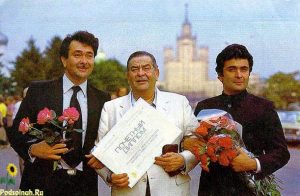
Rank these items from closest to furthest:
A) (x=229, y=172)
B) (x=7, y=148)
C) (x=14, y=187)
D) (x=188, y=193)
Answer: (x=229, y=172), (x=188, y=193), (x=14, y=187), (x=7, y=148)

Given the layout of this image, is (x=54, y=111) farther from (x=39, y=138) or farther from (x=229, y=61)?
(x=229, y=61)

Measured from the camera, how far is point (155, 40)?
96.5 inches

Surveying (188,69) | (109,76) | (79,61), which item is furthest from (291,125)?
(79,61)

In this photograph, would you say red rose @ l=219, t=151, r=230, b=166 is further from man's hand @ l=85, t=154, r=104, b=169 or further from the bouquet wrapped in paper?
man's hand @ l=85, t=154, r=104, b=169

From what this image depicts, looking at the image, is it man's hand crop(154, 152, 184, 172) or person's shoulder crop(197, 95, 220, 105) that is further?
person's shoulder crop(197, 95, 220, 105)

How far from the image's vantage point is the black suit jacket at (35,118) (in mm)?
2133

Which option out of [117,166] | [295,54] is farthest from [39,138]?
[295,54]

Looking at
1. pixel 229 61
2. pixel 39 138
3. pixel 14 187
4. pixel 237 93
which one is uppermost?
pixel 229 61

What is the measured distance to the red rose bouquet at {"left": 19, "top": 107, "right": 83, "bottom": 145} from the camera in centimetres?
195

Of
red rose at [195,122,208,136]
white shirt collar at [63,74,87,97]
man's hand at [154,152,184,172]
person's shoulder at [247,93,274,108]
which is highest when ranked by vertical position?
white shirt collar at [63,74,87,97]

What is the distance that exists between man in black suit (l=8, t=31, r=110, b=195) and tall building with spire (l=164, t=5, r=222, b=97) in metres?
0.43

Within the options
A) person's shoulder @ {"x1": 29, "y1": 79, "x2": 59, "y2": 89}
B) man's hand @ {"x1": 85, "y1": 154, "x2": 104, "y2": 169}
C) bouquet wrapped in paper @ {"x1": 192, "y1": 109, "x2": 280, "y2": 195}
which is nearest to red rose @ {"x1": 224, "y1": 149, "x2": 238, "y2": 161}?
bouquet wrapped in paper @ {"x1": 192, "y1": 109, "x2": 280, "y2": 195}

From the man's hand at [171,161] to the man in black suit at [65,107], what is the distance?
0.39 metres

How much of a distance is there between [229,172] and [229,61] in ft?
1.66
